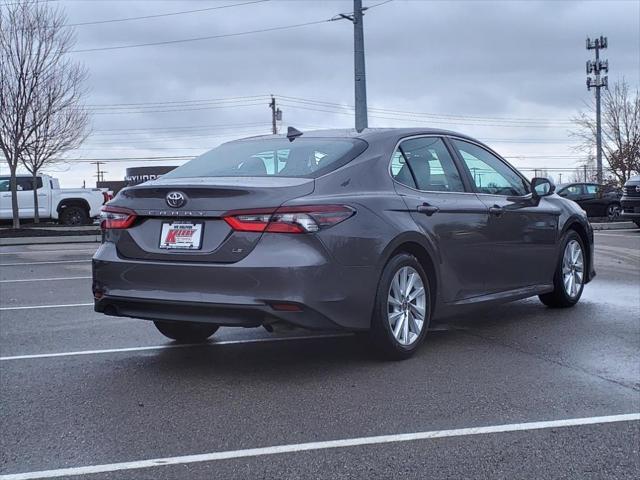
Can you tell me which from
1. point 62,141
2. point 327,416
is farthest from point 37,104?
point 327,416

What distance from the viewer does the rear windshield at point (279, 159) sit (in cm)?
518

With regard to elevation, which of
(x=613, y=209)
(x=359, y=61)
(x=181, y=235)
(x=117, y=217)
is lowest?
(x=613, y=209)

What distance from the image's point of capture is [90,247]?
17.4 m

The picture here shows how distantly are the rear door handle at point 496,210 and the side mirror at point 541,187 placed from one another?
2.61 feet

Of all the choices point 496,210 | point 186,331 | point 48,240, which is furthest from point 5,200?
point 496,210

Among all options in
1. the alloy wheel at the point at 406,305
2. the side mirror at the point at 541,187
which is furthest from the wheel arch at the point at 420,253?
the side mirror at the point at 541,187

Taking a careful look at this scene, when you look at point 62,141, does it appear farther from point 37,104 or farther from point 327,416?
point 327,416

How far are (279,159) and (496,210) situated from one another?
198 centimetres

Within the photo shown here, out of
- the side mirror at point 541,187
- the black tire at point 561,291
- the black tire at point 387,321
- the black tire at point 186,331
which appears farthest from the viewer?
the black tire at point 561,291

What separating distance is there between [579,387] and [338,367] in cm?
153

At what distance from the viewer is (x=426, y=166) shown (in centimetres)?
586

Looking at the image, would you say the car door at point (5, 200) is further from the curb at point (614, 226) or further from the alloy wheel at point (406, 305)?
the alloy wheel at point (406, 305)

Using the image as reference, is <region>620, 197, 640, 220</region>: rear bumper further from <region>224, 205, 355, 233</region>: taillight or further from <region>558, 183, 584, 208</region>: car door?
<region>224, 205, 355, 233</region>: taillight

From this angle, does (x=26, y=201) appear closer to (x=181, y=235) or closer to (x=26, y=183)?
(x=26, y=183)
